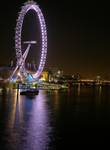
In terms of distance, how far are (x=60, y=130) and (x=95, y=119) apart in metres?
4.26

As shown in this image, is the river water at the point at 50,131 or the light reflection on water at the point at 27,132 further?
the river water at the point at 50,131

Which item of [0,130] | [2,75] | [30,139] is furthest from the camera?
[2,75]

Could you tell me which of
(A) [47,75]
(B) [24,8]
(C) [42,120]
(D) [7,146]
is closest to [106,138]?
(D) [7,146]

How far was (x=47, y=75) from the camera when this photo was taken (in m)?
79.8

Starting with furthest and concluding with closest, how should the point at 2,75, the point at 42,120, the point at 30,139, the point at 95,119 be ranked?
the point at 2,75, the point at 95,119, the point at 42,120, the point at 30,139

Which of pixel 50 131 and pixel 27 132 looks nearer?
pixel 27 132

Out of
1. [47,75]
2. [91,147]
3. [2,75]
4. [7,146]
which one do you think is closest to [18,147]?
[7,146]

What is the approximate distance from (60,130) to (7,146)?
141 inches

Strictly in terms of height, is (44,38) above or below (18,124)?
above

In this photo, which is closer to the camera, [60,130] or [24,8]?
[60,130]

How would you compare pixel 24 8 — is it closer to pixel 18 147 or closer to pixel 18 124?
pixel 18 124

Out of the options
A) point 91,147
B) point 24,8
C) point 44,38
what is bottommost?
point 91,147

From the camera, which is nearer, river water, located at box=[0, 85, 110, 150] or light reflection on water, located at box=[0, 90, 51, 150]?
light reflection on water, located at box=[0, 90, 51, 150]

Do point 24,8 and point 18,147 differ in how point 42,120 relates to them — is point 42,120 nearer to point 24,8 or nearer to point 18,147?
point 18,147
